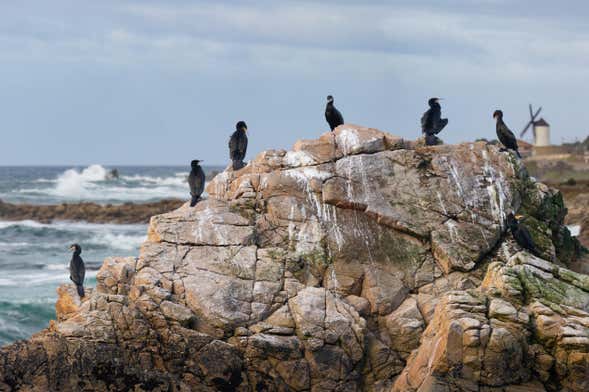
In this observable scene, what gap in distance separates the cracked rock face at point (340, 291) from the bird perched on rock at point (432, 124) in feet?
1.86

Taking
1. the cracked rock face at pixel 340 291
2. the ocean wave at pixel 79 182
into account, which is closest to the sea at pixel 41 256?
the ocean wave at pixel 79 182

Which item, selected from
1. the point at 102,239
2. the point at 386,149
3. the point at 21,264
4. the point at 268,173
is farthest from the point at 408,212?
the point at 102,239

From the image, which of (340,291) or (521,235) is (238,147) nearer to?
(340,291)

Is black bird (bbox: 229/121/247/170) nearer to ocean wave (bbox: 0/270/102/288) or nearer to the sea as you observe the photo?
the sea

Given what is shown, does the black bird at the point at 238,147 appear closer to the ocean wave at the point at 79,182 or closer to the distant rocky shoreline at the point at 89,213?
the distant rocky shoreline at the point at 89,213

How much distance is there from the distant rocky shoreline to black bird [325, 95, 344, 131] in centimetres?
3261

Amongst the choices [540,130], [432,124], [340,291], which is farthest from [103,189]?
[340,291]

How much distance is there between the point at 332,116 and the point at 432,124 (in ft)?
7.01

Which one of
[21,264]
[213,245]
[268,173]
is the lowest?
[21,264]

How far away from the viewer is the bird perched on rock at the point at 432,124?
723 inches

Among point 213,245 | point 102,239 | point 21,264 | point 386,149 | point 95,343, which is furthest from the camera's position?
point 102,239

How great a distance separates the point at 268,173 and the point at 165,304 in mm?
3310

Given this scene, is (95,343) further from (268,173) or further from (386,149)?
(386,149)

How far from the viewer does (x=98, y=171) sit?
386ft
